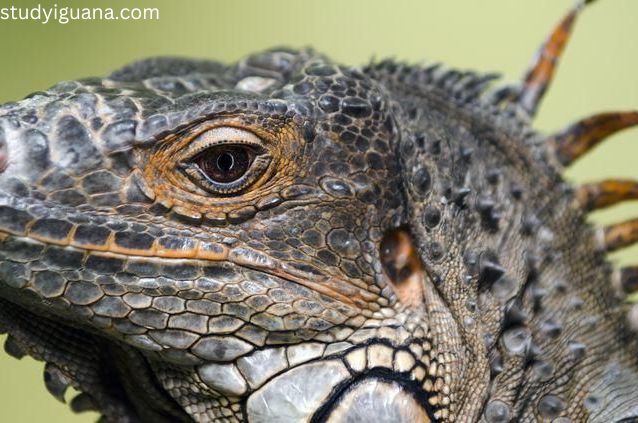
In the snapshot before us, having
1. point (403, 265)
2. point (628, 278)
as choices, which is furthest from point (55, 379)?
point (628, 278)

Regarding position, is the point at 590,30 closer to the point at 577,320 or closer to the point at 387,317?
the point at 577,320

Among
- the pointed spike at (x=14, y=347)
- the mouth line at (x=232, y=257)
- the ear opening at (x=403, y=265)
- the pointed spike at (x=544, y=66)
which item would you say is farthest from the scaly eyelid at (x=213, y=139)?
the pointed spike at (x=544, y=66)

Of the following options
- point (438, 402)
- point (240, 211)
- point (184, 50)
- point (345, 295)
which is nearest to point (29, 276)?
point (240, 211)

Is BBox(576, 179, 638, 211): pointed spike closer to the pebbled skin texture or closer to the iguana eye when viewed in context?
the pebbled skin texture

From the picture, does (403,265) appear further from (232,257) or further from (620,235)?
(620,235)

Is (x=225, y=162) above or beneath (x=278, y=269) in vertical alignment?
above

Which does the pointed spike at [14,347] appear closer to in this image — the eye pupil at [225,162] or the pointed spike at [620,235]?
the eye pupil at [225,162]
